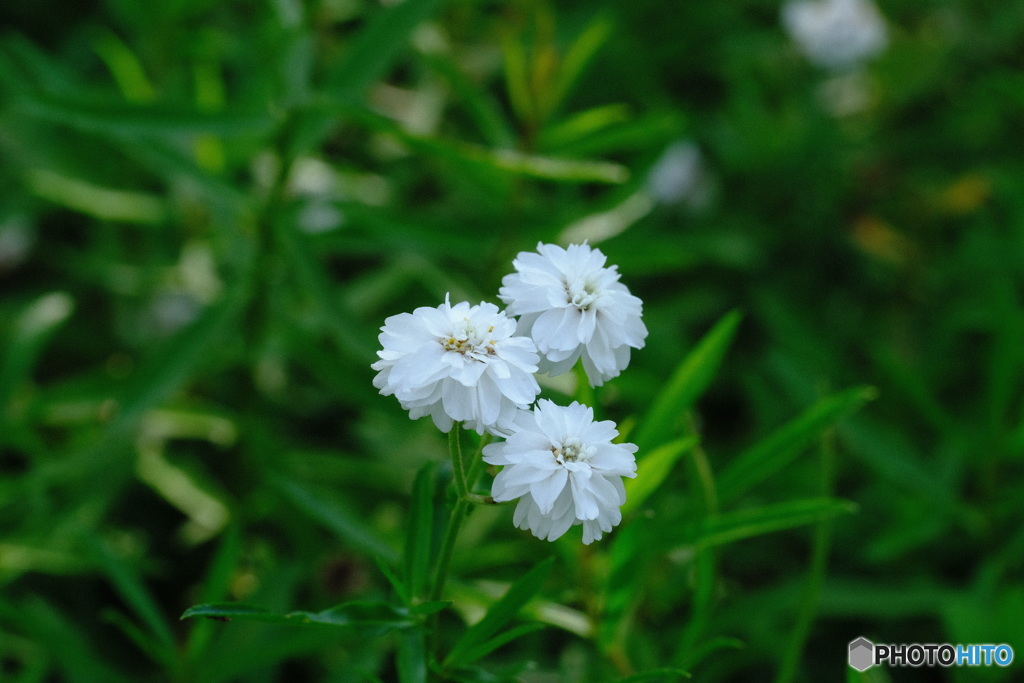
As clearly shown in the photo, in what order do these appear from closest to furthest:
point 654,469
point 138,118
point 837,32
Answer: point 654,469, point 138,118, point 837,32

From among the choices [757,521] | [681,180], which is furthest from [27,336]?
[681,180]

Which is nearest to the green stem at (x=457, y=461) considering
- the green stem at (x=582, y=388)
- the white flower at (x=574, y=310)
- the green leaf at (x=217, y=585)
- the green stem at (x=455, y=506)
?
the green stem at (x=455, y=506)

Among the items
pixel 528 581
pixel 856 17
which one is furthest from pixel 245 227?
pixel 856 17

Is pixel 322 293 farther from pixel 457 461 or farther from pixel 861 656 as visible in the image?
pixel 861 656

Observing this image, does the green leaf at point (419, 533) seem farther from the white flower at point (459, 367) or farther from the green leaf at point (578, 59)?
the green leaf at point (578, 59)

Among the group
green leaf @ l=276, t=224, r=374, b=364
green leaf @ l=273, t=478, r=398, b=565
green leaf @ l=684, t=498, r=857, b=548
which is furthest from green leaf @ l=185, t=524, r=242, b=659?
green leaf @ l=684, t=498, r=857, b=548

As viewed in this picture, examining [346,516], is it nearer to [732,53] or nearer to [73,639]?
[73,639]

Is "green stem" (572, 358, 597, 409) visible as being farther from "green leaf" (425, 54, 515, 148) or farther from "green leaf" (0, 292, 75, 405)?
"green leaf" (0, 292, 75, 405)
